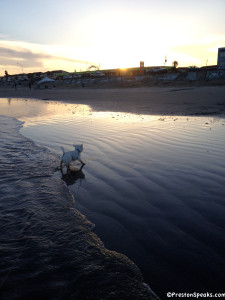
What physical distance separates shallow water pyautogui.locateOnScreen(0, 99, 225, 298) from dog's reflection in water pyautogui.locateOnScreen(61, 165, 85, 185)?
2cm

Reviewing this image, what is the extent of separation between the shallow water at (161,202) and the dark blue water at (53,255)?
0.22m

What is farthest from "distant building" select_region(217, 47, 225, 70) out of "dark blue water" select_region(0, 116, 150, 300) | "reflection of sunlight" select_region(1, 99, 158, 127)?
"dark blue water" select_region(0, 116, 150, 300)

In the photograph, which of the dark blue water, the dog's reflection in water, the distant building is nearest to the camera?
the dark blue water

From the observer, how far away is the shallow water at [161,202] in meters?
2.52

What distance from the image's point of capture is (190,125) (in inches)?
393

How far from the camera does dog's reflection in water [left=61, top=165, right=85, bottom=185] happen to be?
15.8 ft

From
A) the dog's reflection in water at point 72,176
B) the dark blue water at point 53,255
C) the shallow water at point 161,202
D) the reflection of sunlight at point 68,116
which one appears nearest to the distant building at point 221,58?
the reflection of sunlight at point 68,116

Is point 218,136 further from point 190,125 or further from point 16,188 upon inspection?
point 16,188

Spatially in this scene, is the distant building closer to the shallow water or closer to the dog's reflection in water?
the shallow water

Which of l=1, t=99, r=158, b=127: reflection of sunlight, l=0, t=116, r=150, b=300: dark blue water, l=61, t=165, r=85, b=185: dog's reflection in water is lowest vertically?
l=0, t=116, r=150, b=300: dark blue water

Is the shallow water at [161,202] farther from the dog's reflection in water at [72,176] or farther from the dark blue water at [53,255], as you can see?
the dark blue water at [53,255]

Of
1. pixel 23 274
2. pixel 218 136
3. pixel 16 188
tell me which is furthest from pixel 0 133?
pixel 218 136

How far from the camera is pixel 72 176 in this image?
5.05 m

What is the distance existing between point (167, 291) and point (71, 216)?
6.03 ft
